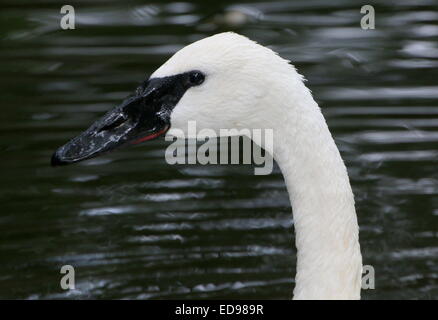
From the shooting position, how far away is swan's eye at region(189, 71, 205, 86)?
5.36 meters

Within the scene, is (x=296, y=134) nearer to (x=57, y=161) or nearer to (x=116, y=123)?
(x=116, y=123)

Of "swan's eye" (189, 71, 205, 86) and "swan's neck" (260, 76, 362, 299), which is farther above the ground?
"swan's eye" (189, 71, 205, 86)

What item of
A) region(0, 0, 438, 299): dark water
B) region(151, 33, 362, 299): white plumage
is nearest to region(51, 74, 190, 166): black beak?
region(151, 33, 362, 299): white plumage

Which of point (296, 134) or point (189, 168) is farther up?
point (189, 168)

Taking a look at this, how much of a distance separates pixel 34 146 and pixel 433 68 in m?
2.96

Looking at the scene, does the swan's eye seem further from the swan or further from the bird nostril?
the bird nostril

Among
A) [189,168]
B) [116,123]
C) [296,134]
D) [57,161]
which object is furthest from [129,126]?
[189,168]

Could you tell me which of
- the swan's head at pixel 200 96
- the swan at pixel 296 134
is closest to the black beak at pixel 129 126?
the swan's head at pixel 200 96

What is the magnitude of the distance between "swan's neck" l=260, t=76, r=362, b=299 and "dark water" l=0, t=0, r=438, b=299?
78.4 inches

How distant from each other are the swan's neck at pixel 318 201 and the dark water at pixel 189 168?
6.53 ft

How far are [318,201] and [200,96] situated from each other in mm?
694

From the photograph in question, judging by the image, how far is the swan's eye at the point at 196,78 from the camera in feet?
17.6

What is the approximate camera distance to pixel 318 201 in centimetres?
516

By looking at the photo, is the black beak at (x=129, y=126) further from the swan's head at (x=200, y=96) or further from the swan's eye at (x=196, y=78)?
the swan's eye at (x=196, y=78)
